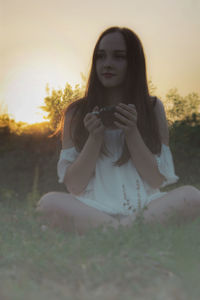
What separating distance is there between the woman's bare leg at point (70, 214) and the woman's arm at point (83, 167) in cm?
22

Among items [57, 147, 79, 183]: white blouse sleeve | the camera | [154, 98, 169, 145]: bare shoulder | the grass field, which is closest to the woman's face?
the camera

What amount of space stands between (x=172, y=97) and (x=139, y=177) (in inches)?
163

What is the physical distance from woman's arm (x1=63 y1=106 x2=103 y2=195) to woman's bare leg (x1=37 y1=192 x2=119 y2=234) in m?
0.22

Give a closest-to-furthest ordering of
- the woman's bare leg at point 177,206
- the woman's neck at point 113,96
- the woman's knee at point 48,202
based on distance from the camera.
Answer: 1. the woman's bare leg at point 177,206
2. the woman's knee at point 48,202
3. the woman's neck at point 113,96

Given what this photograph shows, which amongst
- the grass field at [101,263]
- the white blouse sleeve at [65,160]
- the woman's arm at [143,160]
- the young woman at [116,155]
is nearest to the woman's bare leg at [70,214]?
the young woman at [116,155]

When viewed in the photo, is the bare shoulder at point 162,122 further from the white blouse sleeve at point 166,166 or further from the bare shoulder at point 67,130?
the bare shoulder at point 67,130

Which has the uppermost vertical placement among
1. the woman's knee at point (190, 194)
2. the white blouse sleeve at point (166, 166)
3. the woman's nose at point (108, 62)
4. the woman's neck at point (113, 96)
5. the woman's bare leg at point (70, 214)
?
the woman's nose at point (108, 62)

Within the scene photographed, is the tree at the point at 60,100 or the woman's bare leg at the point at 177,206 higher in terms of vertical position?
the tree at the point at 60,100

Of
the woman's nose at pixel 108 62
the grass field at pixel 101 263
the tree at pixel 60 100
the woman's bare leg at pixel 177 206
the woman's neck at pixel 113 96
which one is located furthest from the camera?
the tree at pixel 60 100

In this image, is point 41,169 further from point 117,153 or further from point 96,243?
point 96,243

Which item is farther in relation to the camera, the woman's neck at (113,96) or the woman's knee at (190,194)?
the woman's neck at (113,96)

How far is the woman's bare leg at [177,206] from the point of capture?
9.86 feet

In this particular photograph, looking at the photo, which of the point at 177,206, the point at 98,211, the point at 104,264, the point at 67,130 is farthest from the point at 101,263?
the point at 67,130

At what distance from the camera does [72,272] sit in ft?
6.74
